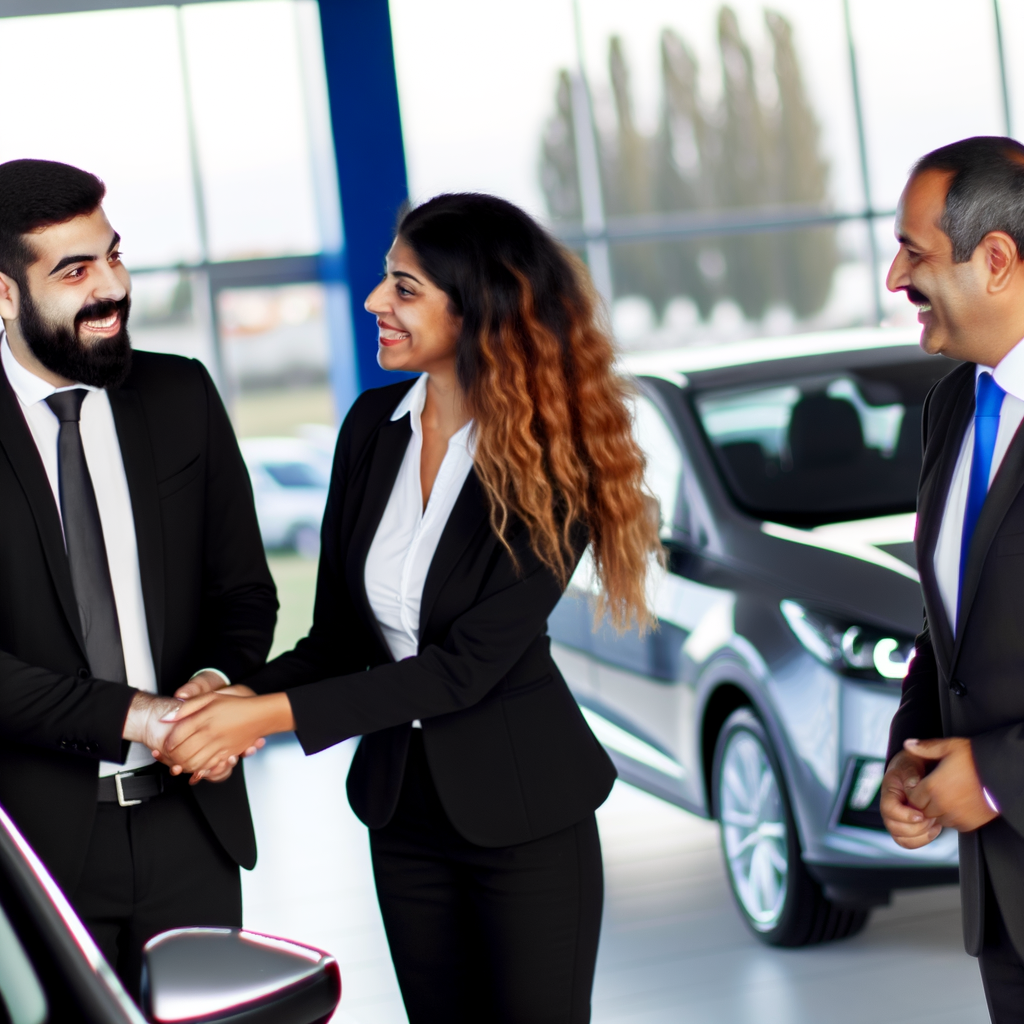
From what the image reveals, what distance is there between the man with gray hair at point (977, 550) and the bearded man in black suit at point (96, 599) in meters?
1.02

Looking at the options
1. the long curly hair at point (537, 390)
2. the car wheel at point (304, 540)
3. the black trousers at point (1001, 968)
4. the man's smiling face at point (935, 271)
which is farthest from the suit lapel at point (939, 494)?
the car wheel at point (304, 540)

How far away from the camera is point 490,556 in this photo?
81.6 inches

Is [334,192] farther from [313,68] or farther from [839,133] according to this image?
[839,133]

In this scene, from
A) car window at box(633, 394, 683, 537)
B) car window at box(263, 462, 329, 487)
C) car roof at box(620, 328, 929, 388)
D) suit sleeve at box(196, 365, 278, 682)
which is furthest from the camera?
car window at box(263, 462, 329, 487)

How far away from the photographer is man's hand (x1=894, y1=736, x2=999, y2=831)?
1.72 metres

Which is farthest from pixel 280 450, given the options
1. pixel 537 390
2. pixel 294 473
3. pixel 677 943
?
pixel 537 390

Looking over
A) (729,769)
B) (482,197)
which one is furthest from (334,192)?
(482,197)

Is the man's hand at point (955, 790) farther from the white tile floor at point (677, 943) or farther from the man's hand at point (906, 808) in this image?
the white tile floor at point (677, 943)

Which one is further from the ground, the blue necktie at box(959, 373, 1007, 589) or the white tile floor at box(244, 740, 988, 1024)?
the blue necktie at box(959, 373, 1007, 589)

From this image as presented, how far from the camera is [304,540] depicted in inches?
329

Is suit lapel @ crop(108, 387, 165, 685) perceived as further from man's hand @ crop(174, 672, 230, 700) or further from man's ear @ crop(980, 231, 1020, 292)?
man's ear @ crop(980, 231, 1020, 292)

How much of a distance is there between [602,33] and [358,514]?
7.14 metres

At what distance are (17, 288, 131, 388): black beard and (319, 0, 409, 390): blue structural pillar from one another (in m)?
4.89

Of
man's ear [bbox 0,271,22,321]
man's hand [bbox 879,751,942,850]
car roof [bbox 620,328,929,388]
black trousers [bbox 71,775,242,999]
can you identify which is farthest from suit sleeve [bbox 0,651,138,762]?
car roof [bbox 620,328,929,388]
